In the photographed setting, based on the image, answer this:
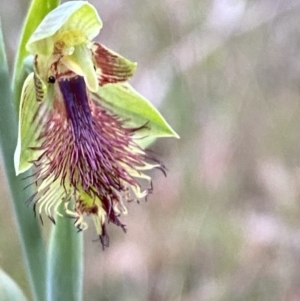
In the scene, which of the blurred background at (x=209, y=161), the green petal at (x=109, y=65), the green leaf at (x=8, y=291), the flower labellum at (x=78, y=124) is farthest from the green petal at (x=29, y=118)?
the blurred background at (x=209, y=161)

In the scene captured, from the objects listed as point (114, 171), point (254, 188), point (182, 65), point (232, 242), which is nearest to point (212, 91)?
point (182, 65)

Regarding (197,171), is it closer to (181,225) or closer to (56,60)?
(181,225)

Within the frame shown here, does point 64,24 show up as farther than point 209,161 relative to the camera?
No

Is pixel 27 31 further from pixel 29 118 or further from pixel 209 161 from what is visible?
pixel 209 161

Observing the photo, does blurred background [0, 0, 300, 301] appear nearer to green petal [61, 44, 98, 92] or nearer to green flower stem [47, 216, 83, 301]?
green flower stem [47, 216, 83, 301]

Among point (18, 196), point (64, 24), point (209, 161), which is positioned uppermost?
point (64, 24)

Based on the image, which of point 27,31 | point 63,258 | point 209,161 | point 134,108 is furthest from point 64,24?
point 209,161

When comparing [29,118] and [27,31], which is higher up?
[27,31]
